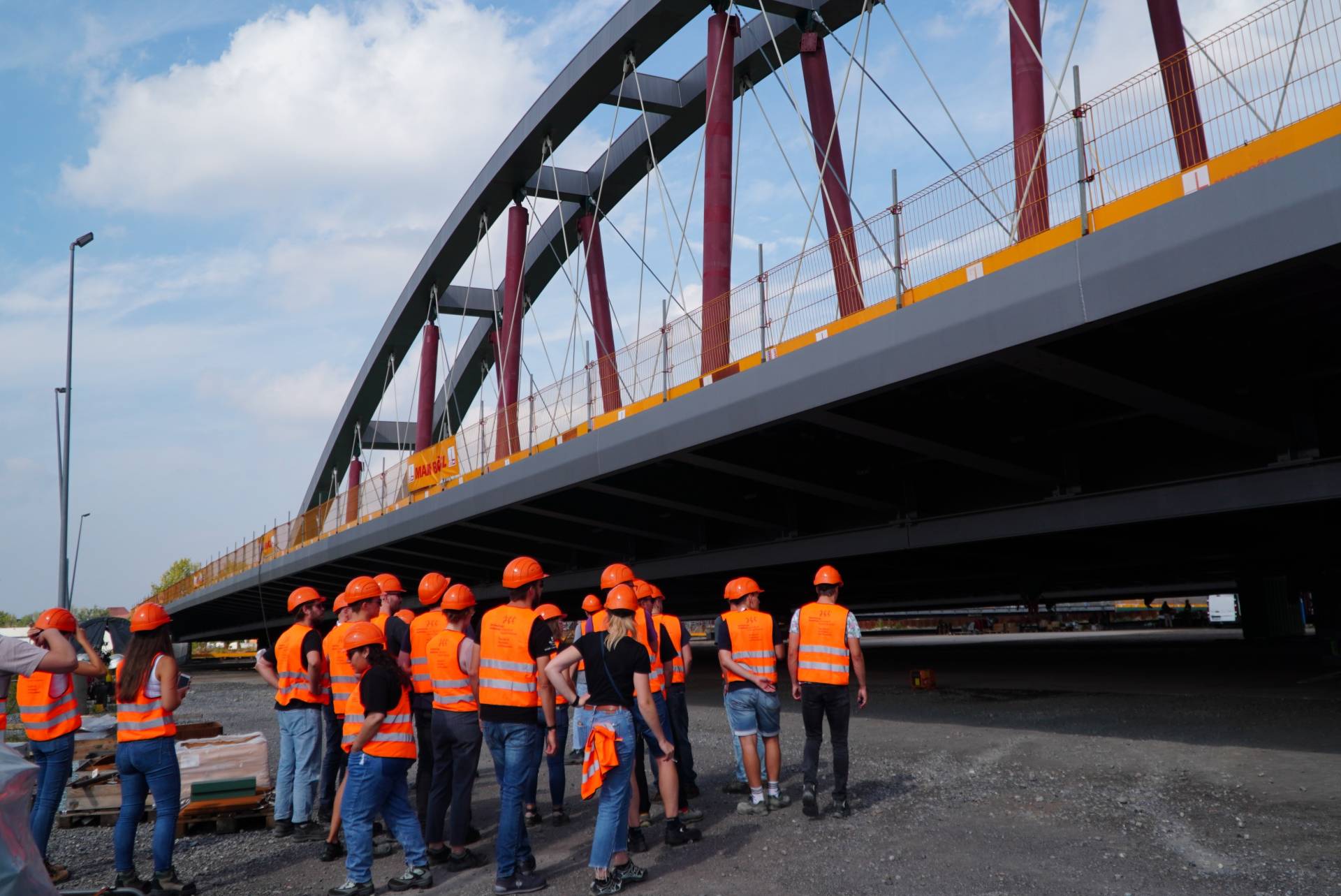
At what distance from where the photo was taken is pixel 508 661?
5941mm

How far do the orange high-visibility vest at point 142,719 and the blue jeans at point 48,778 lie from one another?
79 cm

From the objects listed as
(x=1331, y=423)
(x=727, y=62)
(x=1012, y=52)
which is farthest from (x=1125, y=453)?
(x=727, y=62)

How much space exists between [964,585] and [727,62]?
52.8 ft

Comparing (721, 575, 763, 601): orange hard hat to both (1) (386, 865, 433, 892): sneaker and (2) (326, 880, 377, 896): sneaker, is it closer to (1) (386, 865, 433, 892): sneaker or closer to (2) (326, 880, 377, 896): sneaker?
(1) (386, 865, 433, 892): sneaker

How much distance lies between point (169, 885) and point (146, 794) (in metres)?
0.57

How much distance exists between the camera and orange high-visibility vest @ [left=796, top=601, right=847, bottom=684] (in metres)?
7.31

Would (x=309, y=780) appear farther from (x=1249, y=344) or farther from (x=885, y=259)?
(x=1249, y=344)

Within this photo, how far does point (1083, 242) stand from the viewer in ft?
29.9

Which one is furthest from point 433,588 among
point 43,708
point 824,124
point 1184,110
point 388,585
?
point 824,124

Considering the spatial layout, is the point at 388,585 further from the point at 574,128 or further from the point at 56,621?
the point at 574,128

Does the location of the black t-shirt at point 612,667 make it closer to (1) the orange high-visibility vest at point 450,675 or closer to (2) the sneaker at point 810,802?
(1) the orange high-visibility vest at point 450,675

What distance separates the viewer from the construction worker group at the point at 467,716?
580cm

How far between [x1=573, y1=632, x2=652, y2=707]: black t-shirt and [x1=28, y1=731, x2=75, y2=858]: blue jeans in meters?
3.51

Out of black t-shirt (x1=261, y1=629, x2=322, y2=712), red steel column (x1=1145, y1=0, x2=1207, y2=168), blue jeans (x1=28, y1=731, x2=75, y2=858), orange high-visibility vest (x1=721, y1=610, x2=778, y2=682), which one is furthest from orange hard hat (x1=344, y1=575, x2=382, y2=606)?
red steel column (x1=1145, y1=0, x2=1207, y2=168)
